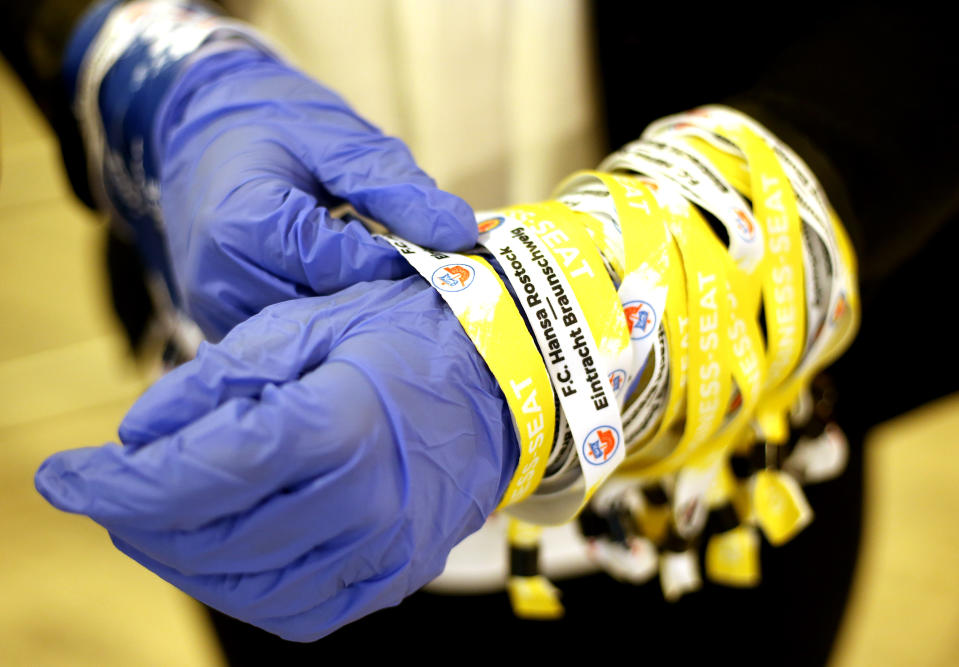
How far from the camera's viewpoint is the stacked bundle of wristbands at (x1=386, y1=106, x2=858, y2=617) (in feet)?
1.62

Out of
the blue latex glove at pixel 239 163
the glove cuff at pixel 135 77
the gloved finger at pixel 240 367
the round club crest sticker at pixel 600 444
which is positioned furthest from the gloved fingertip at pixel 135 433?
the glove cuff at pixel 135 77

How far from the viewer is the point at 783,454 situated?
710 mm

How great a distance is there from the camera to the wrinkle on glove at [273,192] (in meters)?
0.53

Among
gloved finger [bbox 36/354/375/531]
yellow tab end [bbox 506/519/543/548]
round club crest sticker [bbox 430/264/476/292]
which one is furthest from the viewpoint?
yellow tab end [bbox 506/519/543/548]

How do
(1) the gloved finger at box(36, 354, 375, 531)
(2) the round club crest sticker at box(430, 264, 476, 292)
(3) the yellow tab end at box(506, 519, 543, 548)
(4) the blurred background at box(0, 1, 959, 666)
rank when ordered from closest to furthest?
(1) the gloved finger at box(36, 354, 375, 531) → (2) the round club crest sticker at box(430, 264, 476, 292) → (3) the yellow tab end at box(506, 519, 543, 548) → (4) the blurred background at box(0, 1, 959, 666)

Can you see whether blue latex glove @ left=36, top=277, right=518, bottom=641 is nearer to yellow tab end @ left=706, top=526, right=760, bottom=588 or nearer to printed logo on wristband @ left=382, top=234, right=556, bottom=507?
printed logo on wristband @ left=382, top=234, right=556, bottom=507

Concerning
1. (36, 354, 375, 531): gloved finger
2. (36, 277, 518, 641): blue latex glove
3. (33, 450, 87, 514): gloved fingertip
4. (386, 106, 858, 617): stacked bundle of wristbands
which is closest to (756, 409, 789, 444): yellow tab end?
(386, 106, 858, 617): stacked bundle of wristbands

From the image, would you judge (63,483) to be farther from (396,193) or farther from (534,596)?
(534,596)

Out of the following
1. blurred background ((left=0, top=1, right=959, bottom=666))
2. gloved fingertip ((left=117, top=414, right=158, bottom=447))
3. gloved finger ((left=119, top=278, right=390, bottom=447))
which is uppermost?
gloved finger ((left=119, top=278, right=390, bottom=447))

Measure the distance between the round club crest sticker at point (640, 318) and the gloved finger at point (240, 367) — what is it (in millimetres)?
179

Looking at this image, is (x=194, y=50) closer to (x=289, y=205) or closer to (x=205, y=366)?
(x=289, y=205)

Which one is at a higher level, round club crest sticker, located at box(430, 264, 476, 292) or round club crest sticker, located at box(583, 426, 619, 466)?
round club crest sticker, located at box(430, 264, 476, 292)

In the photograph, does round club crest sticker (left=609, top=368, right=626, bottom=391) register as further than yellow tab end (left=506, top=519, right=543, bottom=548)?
No

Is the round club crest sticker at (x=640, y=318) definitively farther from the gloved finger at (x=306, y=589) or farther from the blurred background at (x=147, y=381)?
the blurred background at (x=147, y=381)
